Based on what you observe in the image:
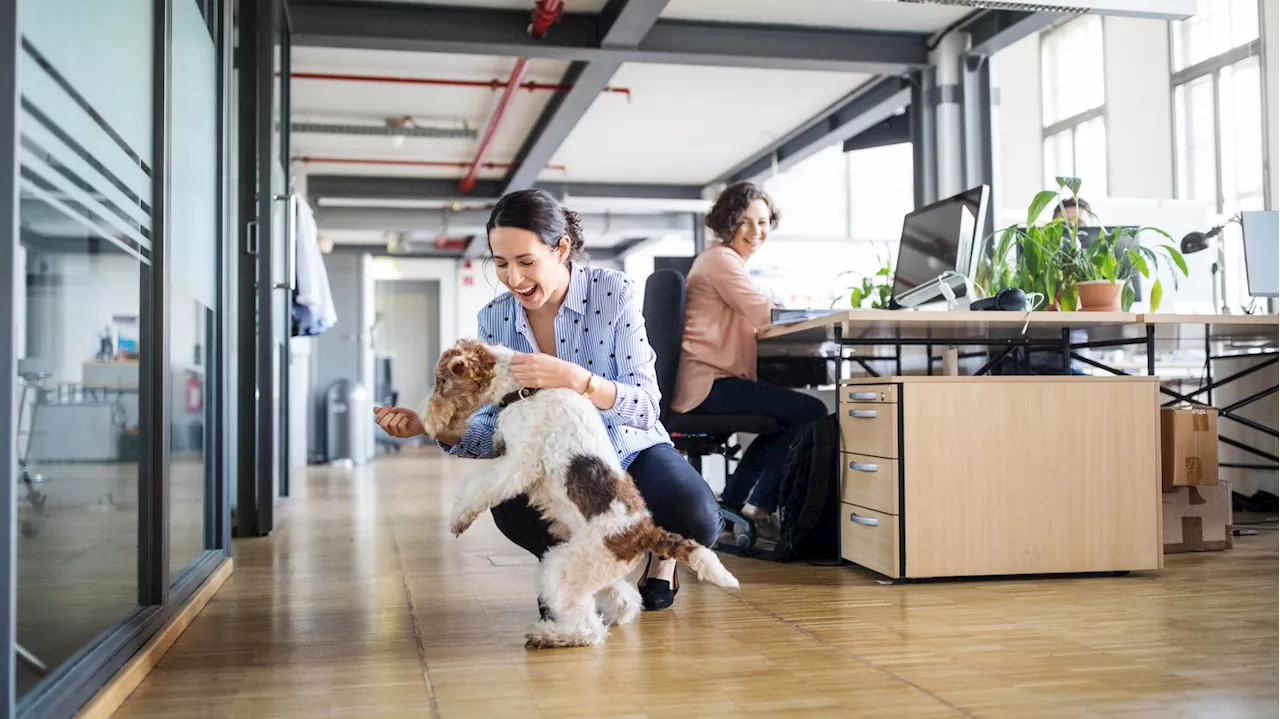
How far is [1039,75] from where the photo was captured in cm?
1026

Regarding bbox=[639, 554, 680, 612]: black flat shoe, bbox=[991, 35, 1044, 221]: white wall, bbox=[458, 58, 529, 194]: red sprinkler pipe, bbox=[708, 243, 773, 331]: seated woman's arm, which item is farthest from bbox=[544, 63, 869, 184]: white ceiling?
bbox=[639, 554, 680, 612]: black flat shoe

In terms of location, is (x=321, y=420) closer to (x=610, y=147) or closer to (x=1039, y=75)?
(x=610, y=147)

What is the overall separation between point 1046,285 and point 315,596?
8.18ft

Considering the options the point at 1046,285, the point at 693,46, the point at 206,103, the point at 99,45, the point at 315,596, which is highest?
the point at 693,46

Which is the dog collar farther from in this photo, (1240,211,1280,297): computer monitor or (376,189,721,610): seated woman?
(1240,211,1280,297): computer monitor

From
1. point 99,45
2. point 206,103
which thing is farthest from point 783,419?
point 99,45

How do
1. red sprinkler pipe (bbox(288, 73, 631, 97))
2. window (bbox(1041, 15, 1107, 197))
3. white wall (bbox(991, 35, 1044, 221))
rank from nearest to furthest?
red sprinkler pipe (bbox(288, 73, 631, 97)) → window (bbox(1041, 15, 1107, 197)) → white wall (bbox(991, 35, 1044, 221))

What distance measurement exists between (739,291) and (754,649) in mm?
1598

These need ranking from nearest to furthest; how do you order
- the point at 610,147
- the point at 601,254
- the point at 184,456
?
the point at 184,456
the point at 610,147
the point at 601,254

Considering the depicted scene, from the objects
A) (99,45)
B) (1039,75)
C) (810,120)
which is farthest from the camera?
(1039,75)

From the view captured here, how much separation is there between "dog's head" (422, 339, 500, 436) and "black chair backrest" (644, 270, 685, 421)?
58.4 inches

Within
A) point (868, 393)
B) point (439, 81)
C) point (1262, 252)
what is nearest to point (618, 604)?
point (868, 393)

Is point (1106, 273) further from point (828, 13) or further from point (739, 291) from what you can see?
point (828, 13)

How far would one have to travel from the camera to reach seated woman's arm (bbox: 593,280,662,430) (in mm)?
2260
